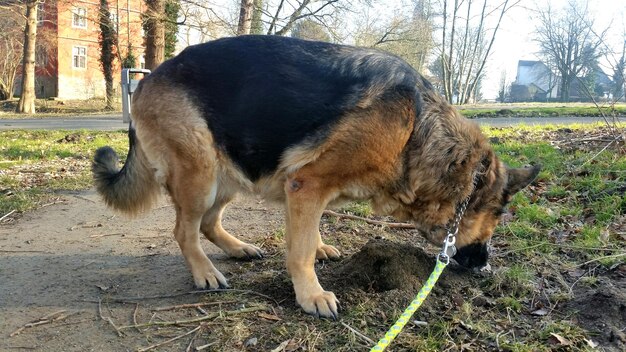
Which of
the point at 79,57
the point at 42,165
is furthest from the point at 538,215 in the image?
the point at 79,57

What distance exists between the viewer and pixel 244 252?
164 inches

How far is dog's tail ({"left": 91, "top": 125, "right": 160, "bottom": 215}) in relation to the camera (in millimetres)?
3943

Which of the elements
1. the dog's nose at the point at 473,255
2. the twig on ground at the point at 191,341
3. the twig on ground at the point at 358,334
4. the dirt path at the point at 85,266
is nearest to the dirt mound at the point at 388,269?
the dog's nose at the point at 473,255

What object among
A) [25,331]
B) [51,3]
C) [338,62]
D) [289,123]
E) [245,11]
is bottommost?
[25,331]

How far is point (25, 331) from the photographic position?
2848 mm

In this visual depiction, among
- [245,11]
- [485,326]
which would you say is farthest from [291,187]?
[245,11]

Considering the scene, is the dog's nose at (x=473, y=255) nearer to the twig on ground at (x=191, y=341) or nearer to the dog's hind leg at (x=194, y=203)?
the dog's hind leg at (x=194, y=203)

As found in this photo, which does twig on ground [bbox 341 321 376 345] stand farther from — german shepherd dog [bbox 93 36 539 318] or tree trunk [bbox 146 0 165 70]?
tree trunk [bbox 146 0 165 70]

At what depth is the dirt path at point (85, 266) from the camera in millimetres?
2837

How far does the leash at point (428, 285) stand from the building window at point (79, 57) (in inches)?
1984

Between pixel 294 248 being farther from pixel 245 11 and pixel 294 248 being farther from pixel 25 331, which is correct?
pixel 245 11

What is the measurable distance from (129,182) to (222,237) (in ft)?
2.93

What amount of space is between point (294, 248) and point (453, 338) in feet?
3.71

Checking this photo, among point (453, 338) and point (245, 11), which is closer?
point (453, 338)
